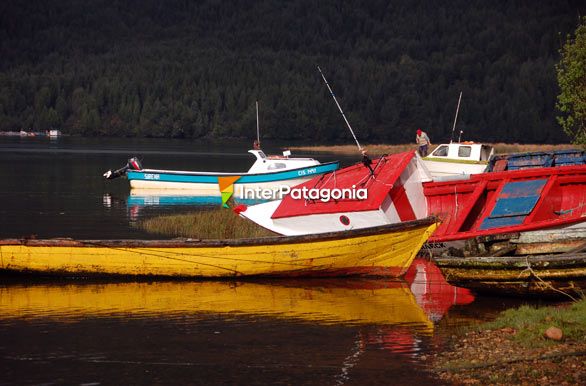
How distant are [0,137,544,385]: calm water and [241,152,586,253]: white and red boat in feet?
6.76

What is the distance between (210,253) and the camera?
28422 mm

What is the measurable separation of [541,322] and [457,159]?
2936cm

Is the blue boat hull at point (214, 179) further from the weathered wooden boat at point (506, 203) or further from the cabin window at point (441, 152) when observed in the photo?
the weathered wooden boat at point (506, 203)

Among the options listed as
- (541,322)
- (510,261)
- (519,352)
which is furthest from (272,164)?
(519,352)

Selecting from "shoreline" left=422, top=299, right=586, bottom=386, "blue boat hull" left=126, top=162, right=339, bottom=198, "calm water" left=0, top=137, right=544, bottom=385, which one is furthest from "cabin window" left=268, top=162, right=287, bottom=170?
"shoreline" left=422, top=299, right=586, bottom=386

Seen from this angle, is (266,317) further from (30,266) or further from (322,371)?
(30,266)

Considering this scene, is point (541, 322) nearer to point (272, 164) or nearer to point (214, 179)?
point (272, 164)

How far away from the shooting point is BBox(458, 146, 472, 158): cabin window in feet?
163

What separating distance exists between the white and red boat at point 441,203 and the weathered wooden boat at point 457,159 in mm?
13865

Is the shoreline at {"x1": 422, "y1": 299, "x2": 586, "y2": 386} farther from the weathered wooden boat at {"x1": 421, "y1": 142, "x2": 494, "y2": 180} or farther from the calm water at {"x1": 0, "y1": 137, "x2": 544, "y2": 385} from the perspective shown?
the weathered wooden boat at {"x1": 421, "y1": 142, "x2": 494, "y2": 180}

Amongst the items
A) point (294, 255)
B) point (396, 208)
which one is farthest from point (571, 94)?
point (294, 255)

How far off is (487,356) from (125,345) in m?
7.43

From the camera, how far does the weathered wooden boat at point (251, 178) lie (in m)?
63.8

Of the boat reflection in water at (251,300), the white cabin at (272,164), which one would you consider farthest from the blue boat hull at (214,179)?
the boat reflection in water at (251,300)
